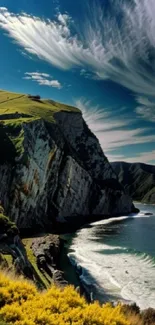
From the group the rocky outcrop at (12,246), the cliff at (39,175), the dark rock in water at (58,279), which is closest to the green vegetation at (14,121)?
the cliff at (39,175)

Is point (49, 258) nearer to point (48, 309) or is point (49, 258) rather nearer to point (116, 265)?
point (116, 265)

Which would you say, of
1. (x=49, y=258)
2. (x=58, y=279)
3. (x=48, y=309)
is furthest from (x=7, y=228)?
(x=48, y=309)

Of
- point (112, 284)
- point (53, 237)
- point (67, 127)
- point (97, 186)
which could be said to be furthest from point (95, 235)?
point (67, 127)

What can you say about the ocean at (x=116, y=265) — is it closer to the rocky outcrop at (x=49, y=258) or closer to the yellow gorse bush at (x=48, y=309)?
the rocky outcrop at (x=49, y=258)

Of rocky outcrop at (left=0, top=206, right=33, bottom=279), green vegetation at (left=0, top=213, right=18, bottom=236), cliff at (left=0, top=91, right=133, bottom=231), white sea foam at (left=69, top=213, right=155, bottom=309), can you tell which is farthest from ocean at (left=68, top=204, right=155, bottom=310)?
cliff at (left=0, top=91, right=133, bottom=231)

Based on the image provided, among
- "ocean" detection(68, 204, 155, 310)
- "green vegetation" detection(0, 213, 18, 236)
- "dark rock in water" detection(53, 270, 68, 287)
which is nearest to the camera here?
"green vegetation" detection(0, 213, 18, 236)

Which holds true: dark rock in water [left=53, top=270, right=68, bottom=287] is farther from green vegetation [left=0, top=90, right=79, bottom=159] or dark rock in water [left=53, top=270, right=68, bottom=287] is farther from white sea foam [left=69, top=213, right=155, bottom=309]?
green vegetation [left=0, top=90, right=79, bottom=159]
